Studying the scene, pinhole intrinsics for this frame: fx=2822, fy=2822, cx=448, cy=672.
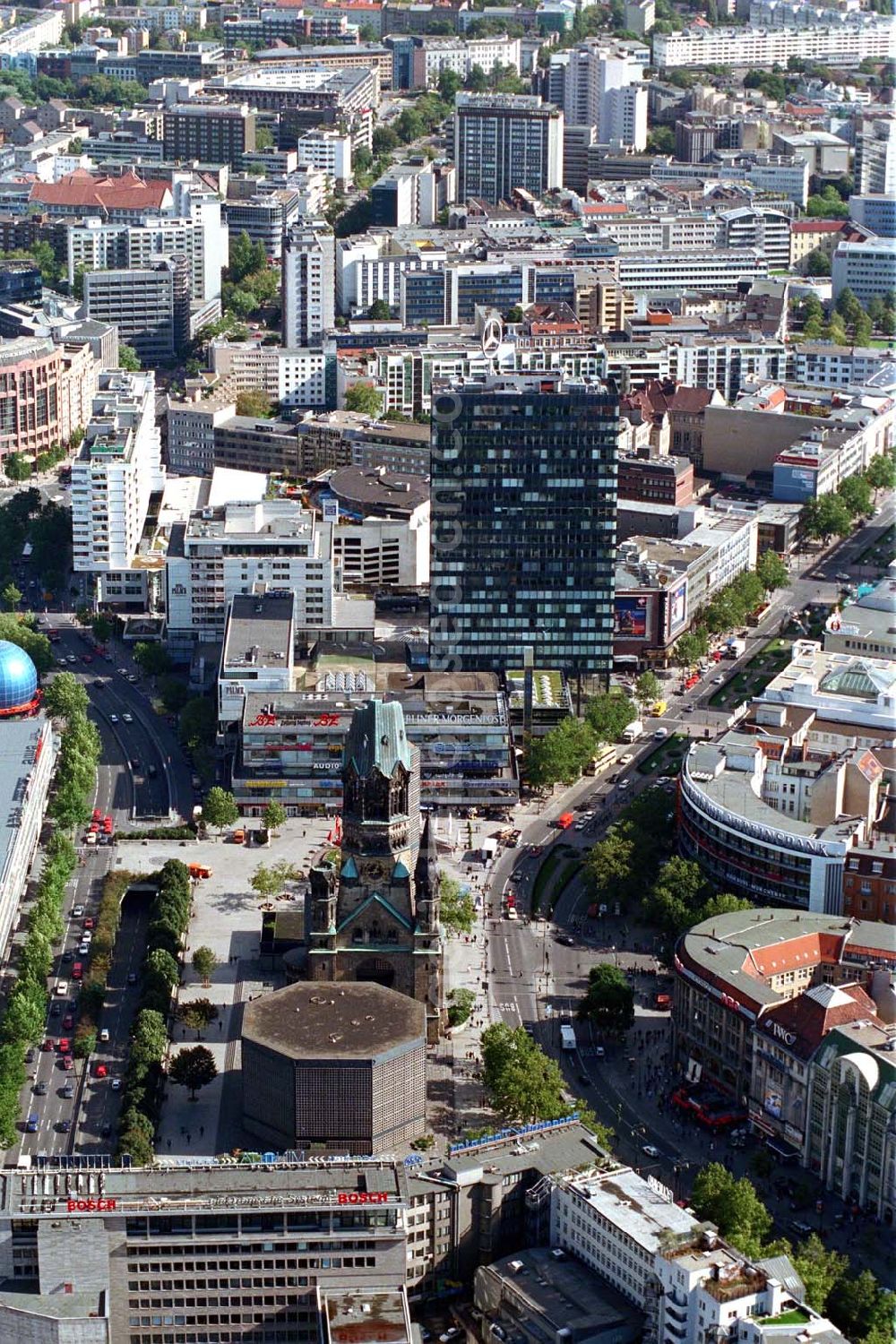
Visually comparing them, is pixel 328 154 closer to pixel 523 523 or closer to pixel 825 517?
pixel 825 517

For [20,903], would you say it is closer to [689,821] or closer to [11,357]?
[689,821]

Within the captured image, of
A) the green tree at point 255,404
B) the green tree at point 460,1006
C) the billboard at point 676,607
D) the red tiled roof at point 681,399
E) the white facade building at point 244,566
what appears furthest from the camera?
the green tree at point 255,404

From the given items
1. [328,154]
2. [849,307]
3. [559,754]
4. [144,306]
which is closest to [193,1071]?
[559,754]

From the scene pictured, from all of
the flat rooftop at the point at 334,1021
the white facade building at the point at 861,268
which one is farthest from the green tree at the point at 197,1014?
Answer: the white facade building at the point at 861,268

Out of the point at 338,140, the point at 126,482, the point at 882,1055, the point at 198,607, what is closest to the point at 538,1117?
the point at 882,1055

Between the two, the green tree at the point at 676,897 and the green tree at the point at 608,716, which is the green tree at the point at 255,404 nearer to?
the green tree at the point at 608,716

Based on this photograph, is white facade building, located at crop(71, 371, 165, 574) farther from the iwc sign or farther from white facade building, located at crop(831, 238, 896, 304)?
white facade building, located at crop(831, 238, 896, 304)

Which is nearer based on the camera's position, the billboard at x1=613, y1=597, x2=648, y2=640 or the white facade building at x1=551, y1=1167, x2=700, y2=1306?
the white facade building at x1=551, y1=1167, x2=700, y2=1306

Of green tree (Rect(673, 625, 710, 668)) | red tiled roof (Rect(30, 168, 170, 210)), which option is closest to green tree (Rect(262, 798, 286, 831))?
green tree (Rect(673, 625, 710, 668))
